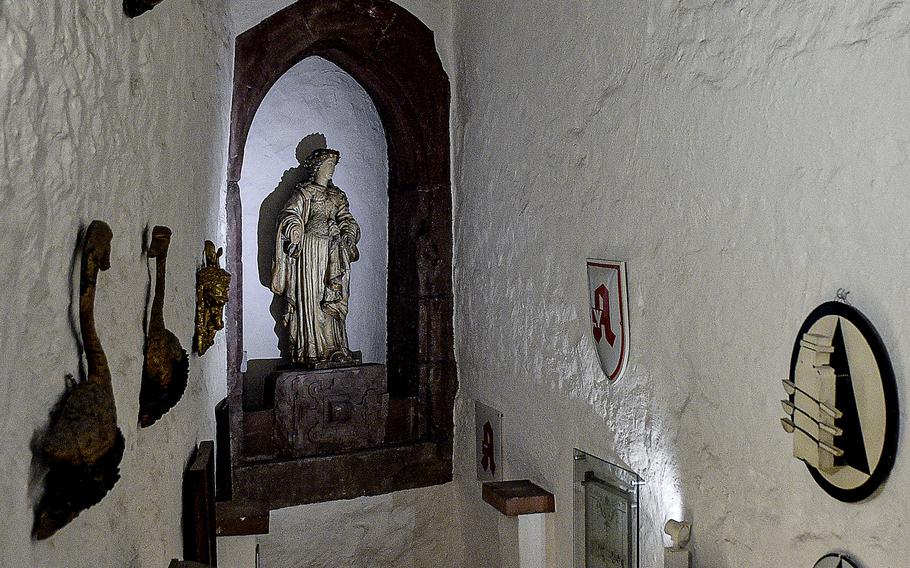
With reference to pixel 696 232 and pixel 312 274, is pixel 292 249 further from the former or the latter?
pixel 696 232

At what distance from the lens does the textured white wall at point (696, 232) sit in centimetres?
154

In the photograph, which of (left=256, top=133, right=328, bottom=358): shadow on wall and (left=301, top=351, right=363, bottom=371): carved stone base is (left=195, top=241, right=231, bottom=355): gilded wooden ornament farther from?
(left=256, top=133, right=328, bottom=358): shadow on wall

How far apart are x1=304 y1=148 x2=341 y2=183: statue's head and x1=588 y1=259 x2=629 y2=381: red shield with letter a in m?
1.42

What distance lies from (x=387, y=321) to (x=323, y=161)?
2.71 ft

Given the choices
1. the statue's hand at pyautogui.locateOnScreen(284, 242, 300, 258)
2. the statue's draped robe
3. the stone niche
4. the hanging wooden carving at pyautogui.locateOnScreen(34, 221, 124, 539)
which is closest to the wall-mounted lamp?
the hanging wooden carving at pyautogui.locateOnScreen(34, 221, 124, 539)

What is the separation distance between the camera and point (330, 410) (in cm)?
348

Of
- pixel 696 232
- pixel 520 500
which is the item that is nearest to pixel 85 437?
pixel 696 232

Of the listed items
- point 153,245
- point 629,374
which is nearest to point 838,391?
point 629,374

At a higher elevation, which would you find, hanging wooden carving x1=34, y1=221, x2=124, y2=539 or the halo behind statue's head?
the halo behind statue's head

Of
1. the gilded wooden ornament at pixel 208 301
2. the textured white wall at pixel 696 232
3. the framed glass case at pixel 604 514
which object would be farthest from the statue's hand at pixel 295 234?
the framed glass case at pixel 604 514

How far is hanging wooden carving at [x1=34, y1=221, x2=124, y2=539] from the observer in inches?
33.5

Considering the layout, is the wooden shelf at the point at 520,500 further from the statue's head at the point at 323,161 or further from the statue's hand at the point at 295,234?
the statue's head at the point at 323,161

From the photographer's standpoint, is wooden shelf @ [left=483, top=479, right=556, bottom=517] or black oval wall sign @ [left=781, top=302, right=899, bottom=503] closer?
black oval wall sign @ [left=781, top=302, right=899, bottom=503]

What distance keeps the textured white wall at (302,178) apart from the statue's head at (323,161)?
26 centimetres
